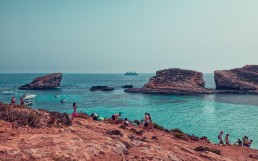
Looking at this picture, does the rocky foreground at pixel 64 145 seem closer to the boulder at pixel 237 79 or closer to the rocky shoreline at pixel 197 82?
the rocky shoreline at pixel 197 82

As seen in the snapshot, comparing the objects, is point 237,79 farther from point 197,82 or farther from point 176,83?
point 176,83

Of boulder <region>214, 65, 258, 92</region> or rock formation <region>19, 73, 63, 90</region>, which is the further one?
rock formation <region>19, 73, 63, 90</region>

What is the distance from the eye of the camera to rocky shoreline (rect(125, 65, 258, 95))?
327 ft

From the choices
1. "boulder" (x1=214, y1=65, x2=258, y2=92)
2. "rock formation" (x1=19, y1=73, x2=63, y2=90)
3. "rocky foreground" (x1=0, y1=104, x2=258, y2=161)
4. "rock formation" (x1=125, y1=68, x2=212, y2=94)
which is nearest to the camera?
"rocky foreground" (x1=0, y1=104, x2=258, y2=161)

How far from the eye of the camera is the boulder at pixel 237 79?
105 meters

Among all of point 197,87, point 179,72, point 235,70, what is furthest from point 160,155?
point 235,70

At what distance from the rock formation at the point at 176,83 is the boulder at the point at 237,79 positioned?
7282 millimetres

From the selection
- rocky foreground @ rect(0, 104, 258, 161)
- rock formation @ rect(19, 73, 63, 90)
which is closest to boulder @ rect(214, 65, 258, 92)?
rock formation @ rect(19, 73, 63, 90)

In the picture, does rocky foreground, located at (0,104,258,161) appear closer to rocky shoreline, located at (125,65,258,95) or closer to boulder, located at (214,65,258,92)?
rocky shoreline, located at (125,65,258,95)

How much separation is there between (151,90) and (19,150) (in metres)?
89.1

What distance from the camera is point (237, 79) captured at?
111188 millimetres

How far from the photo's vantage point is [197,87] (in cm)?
10688

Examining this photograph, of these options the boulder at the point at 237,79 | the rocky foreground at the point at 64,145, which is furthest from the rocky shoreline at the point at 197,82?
the rocky foreground at the point at 64,145

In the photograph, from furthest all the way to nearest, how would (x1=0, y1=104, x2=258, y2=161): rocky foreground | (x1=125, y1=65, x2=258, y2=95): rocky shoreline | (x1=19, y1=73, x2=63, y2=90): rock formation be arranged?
1. (x1=19, y1=73, x2=63, y2=90): rock formation
2. (x1=125, y1=65, x2=258, y2=95): rocky shoreline
3. (x1=0, y1=104, x2=258, y2=161): rocky foreground
